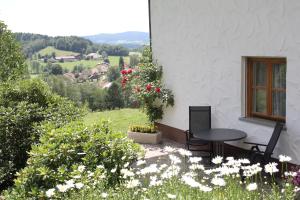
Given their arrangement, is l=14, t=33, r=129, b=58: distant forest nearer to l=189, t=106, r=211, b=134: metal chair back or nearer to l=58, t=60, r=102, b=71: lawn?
l=58, t=60, r=102, b=71: lawn

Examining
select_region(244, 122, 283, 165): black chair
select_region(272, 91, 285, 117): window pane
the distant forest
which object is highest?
the distant forest

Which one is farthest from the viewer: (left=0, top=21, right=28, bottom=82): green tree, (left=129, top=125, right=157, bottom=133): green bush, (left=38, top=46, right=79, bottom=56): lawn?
(left=38, top=46, right=79, bottom=56): lawn

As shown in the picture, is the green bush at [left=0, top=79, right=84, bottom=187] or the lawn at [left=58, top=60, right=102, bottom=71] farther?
the lawn at [left=58, top=60, right=102, bottom=71]

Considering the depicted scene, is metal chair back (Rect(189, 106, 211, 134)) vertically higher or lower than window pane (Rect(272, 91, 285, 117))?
lower


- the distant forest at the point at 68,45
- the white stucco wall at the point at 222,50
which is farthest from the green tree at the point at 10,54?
the distant forest at the point at 68,45

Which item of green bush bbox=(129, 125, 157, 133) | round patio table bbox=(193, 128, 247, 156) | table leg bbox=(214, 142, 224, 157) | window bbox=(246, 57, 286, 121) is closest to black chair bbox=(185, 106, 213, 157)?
table leg bbox=(214, 142, 224, 157)

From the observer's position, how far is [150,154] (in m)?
9.59

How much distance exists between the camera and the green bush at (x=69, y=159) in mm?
5223

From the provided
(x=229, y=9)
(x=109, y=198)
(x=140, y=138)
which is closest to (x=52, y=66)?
(x=140, y=138)

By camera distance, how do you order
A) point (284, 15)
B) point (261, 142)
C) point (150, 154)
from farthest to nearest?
point (150, 154) → point (261, 142) → point (284, 15)

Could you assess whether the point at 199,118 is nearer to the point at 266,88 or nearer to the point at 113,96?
the point at 266,88

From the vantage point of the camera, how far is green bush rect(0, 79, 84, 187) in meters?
7.39

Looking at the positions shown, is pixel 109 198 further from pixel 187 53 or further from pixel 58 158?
pixel 187 53

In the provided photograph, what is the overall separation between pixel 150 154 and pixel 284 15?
14.9 feet
